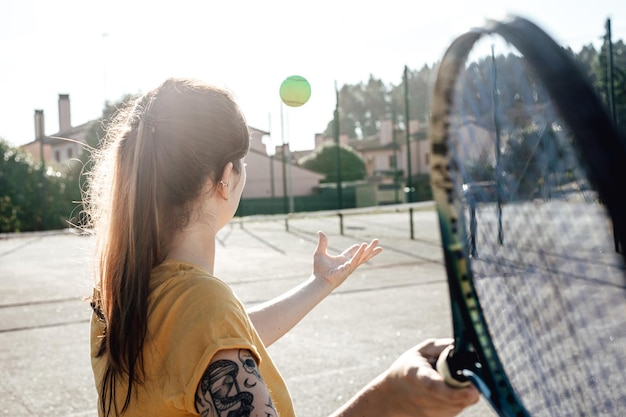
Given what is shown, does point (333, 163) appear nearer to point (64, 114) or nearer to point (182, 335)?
point (64, 114)

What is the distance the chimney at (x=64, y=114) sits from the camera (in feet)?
142

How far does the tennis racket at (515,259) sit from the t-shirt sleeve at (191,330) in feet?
1.16

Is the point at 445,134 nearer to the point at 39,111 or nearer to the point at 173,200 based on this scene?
the point at 173,200

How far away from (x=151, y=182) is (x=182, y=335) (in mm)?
310

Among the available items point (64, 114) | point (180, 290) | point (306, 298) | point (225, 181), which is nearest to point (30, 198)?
point (306, 298)

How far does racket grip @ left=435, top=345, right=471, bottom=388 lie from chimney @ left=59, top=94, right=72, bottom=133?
44.8m

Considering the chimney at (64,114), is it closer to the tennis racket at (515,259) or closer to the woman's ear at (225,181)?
the woman's ear at (225,181)

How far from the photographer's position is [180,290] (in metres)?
1.28

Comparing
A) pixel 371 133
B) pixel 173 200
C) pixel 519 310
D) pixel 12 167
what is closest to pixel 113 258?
pixel 173 200

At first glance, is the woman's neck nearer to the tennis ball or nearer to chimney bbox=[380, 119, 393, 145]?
the tennis ball

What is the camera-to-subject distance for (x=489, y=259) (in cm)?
128

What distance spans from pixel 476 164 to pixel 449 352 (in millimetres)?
319

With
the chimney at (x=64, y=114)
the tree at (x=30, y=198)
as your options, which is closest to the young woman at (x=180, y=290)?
the tree at (x=30, y=198)

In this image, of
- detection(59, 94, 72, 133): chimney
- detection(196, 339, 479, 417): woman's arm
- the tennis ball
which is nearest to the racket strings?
detection(196, 339, 479, 417): woman's arm
